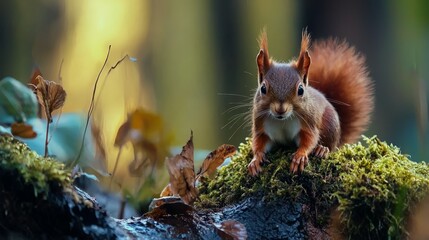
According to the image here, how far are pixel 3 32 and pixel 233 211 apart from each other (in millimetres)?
3423

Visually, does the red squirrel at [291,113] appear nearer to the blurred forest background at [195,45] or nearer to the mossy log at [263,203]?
the mossy log at [263,203]

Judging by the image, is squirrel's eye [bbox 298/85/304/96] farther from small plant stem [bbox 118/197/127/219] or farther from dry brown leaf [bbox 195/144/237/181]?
small plant stem [bbox 118/197/127/219]

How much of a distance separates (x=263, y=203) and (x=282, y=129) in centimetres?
29

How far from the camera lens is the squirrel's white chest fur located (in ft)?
5.89

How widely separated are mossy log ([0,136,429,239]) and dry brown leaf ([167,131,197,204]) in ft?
0.24

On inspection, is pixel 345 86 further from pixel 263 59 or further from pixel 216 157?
pixel 216 157

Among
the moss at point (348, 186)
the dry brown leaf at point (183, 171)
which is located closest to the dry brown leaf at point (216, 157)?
the moss at point (348, 186)

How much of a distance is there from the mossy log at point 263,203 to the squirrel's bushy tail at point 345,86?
0.34 m

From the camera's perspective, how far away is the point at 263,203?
1573mm

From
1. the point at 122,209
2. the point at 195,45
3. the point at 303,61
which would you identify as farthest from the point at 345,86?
the point at 195,45

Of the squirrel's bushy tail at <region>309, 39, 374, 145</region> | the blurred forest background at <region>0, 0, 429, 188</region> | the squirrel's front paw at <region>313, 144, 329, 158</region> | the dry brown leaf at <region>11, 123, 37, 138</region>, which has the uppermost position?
the blurred forest background at <region>0, 0, 429, 188</region>

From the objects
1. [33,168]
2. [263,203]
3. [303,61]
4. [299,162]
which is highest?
[303,61]

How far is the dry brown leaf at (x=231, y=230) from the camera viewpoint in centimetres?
146

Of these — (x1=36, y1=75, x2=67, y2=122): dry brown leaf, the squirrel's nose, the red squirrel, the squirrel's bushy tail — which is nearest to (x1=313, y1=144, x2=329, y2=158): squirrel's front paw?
the red squirrel
